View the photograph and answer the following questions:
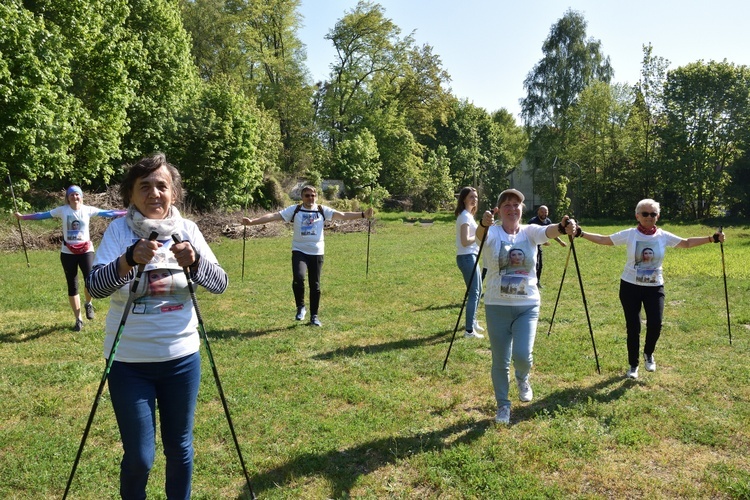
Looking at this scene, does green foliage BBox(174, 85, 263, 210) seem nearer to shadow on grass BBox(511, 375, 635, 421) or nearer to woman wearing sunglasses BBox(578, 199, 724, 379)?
woman wearing sunglasses BBox(578, 199, 724, 379)

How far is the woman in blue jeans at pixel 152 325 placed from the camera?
2.81m

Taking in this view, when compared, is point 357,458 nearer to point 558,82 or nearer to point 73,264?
point 73,264

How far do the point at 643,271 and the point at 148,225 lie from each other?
214 inches

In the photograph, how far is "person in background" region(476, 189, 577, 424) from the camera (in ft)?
15.8

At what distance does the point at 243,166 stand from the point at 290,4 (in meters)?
23.6

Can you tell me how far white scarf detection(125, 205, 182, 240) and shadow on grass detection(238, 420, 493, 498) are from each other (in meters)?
2.22

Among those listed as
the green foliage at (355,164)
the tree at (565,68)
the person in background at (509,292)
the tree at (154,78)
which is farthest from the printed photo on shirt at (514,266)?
the tree at (565,68)

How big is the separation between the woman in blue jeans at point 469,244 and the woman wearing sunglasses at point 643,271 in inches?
75.7

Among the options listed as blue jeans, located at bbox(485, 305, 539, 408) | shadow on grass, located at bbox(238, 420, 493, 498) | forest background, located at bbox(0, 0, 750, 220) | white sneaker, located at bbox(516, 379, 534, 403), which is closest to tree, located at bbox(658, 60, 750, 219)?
forest background, located at bbox(0, 0, 750, 220)

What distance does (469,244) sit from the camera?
7688 mm

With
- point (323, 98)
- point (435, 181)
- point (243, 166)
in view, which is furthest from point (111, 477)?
point (323, 98)

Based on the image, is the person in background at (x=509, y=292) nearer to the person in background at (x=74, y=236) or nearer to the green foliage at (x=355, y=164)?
the person in background at (x=74, y=236)

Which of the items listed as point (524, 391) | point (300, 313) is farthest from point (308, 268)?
point (524, 391)

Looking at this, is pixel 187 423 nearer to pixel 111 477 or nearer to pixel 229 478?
pixel 229 478
